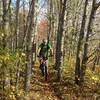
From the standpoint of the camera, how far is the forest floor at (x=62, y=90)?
12.2 metres

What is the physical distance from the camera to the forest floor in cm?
1216

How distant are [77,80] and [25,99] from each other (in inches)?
157

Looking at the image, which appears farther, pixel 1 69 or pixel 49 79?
pixel 49 79

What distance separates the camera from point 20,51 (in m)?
10.3

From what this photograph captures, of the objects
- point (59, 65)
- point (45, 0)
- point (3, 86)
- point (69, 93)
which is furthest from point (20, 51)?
point (45, 0)

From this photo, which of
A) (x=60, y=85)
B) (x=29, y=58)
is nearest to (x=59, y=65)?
(x=60, y=85)

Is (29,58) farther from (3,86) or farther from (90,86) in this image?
(90,86)

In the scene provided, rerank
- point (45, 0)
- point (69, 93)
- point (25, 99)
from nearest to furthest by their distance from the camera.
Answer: point (25, 99), point (69, 93), point (45, 0)

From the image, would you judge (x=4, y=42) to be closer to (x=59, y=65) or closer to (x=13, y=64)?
(x=13, y=64)

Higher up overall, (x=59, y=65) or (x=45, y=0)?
(x=45, y=0)

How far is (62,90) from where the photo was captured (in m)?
13.3

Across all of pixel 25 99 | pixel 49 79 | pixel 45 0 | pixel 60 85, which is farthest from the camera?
pixel 45 0

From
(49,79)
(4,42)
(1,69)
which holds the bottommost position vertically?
(49,79)

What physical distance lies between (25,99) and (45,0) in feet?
82.7
